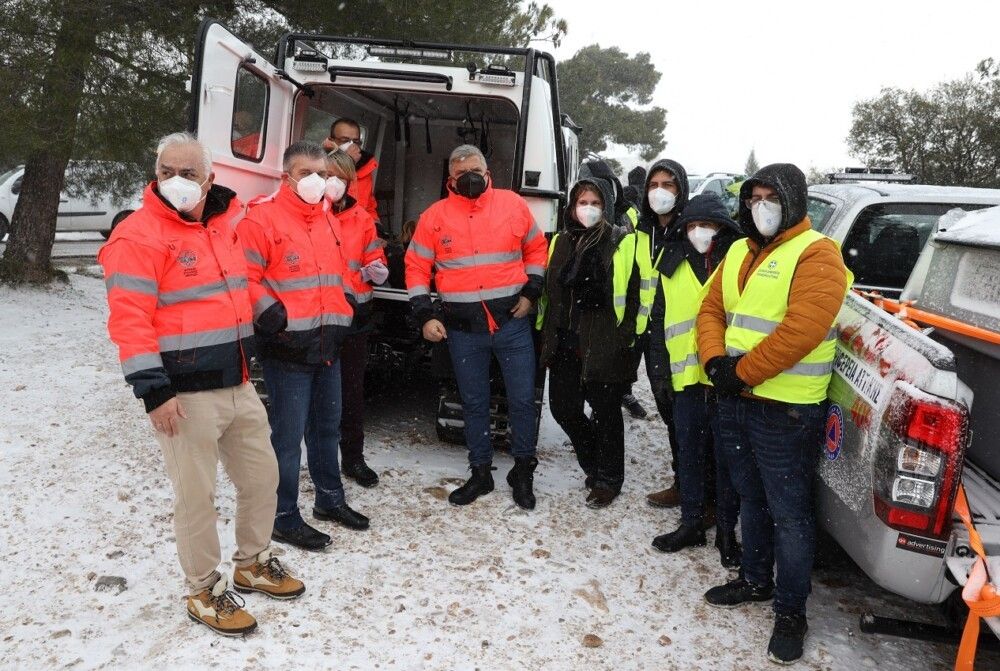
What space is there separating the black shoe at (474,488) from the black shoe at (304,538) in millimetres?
824

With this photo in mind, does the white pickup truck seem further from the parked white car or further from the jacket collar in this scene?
the parked white car

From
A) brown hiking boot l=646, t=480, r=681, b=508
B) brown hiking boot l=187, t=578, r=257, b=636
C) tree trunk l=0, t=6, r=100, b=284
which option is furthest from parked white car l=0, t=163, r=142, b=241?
brown hiking boot l=187, t=578, r=257, b=636

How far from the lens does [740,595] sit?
325 cm

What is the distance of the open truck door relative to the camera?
3.91m

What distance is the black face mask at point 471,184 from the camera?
3.97 meters

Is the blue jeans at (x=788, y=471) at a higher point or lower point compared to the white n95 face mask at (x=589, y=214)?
lower

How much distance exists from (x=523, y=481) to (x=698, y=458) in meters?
1.03

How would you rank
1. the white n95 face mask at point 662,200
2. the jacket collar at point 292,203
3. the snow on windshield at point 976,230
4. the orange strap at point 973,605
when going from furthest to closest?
the white n95 face mask at point 662,200
the jacket collar at point 292,203
the snow on windshield at point 976,230
the orange strap at point 973,605

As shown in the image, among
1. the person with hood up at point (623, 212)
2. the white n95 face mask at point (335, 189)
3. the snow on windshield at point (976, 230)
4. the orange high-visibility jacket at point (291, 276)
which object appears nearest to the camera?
the snow on windshield at point (976, 230)

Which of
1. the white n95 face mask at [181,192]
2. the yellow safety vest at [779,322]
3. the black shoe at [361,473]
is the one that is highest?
the white n95 face mask at [181,192]

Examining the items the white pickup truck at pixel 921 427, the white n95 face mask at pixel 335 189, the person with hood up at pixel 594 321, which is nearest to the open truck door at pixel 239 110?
the white n95 face mask at pixel 335 189

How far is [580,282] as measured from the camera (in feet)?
13.4

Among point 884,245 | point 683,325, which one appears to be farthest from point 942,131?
point 683,325

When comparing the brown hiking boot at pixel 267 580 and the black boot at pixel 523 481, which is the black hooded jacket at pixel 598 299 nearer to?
the black boot at pixel 523 481
